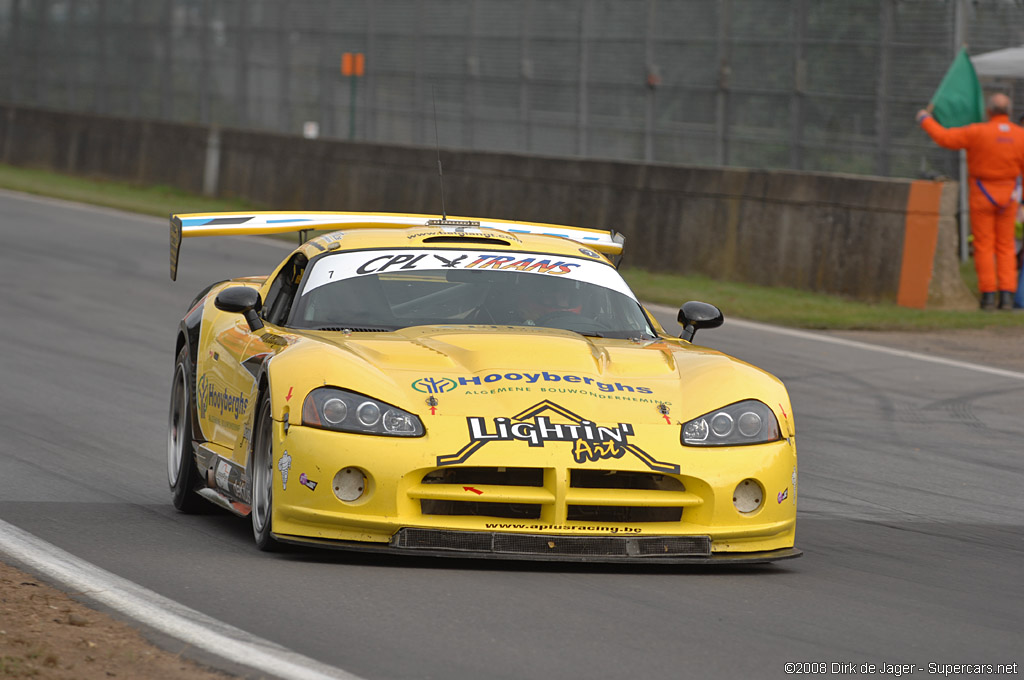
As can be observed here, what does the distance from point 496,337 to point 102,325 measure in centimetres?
863

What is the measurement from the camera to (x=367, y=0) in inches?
1245

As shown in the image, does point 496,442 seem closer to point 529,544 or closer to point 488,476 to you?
point 488,476

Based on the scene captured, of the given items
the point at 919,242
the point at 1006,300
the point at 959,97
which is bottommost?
the point at 1006,300

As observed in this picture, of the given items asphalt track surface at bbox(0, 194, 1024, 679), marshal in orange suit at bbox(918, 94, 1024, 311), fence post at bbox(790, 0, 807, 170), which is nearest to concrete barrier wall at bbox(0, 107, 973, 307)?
marshal in orange suit at bbox(918, 94, 1024, 311)

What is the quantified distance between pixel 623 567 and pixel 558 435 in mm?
611

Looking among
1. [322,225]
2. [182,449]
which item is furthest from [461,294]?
[182,449]

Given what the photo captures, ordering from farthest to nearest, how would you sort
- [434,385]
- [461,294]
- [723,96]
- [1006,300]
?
[723,96] < [1006,300] < [461,294] < [434,385]

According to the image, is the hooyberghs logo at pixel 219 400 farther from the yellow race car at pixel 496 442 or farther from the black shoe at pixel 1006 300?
the black shoe at pixel 1006 300

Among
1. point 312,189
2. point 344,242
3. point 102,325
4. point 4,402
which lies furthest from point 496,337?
point 312,189

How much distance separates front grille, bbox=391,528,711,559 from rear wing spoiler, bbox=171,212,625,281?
2.51 meters

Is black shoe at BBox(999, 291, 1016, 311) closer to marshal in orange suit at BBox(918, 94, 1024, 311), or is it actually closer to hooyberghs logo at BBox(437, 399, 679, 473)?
marshal in orange suit at BBox(918, 94, 1024, 311)

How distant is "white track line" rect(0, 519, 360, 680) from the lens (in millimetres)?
4816

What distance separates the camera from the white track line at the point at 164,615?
4.82 m

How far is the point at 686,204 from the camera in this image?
66.9 ft
